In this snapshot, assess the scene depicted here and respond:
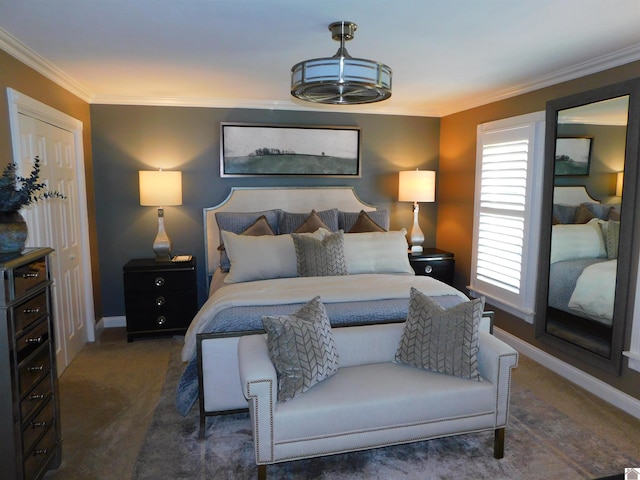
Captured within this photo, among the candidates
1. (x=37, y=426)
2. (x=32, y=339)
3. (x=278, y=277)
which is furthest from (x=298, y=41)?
(x=37, y=426)

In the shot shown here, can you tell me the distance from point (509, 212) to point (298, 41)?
2445 mm

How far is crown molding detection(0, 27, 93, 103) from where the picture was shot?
8.82 ft

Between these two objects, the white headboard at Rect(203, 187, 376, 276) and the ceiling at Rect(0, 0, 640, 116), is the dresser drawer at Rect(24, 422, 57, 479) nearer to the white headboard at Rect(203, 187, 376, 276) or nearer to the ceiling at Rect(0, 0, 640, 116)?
the ceiling at Rect(0, 0, 640, 116)

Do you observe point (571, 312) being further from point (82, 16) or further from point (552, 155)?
point (82, 16)

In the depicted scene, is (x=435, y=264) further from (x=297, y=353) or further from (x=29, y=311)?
(x=29, y=311)

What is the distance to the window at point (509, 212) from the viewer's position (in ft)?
12.4

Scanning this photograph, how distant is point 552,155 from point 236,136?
299 centimetres

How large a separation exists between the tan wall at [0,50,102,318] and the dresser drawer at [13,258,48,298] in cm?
87

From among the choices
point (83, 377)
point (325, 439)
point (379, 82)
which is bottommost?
point (83, 377)

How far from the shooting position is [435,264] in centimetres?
472

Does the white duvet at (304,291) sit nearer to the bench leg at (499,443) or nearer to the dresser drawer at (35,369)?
the dresser drawer at (35,369)

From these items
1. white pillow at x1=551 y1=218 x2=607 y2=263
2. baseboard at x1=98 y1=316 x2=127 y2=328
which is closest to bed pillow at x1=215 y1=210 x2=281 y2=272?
baseboard at x1=98 y1=316 x2=127 y2=328

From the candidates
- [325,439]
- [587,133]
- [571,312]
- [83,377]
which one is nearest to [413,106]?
[587,133]

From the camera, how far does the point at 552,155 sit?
3.56m
